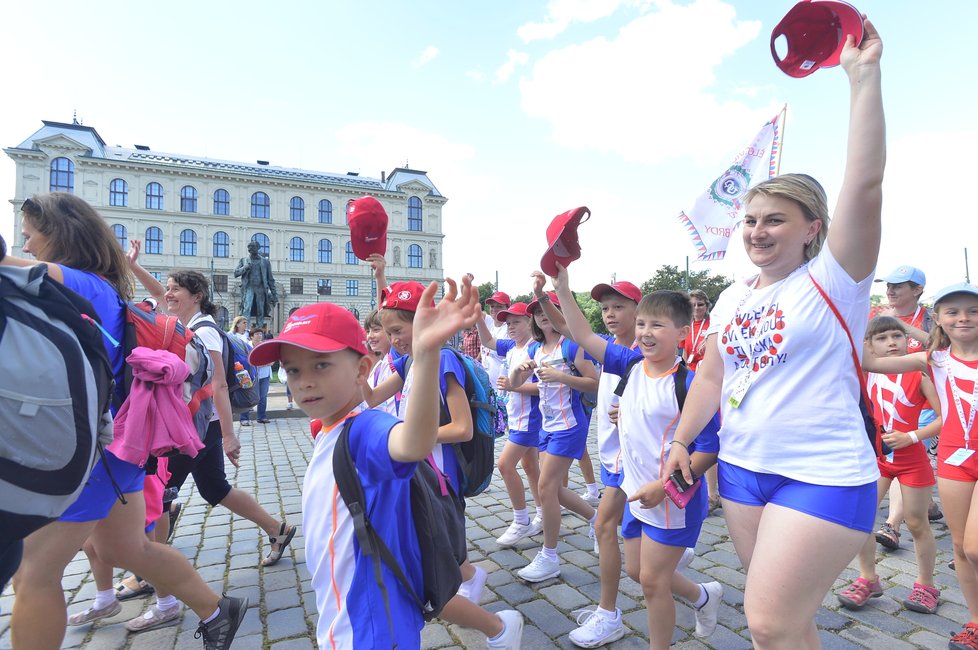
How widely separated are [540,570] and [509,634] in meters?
1.16

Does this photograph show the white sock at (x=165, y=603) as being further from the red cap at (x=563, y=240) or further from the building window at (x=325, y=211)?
the building window at (x=325, y=211)

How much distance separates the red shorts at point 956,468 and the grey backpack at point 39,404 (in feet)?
12.7

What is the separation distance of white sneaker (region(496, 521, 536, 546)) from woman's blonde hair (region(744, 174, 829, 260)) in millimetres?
3191

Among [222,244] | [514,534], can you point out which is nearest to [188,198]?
[222,244]

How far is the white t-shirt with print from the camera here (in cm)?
171

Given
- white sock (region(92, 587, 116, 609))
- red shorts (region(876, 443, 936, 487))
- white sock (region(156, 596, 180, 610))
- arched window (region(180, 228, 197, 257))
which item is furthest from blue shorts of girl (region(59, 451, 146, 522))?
arched window (region(180, 228, 197, 257))

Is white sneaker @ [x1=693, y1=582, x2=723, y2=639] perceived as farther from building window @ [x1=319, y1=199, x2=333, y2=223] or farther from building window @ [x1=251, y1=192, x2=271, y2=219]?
building window @ [x1=319, y1=199, x2=333, y2=223]

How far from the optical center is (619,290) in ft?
10.9

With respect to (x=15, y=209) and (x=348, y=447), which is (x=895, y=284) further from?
(x=15, y=209)

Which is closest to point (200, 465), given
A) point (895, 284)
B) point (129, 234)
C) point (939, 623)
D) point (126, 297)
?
point (126, 297)

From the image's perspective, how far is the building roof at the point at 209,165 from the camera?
4859 centimetres

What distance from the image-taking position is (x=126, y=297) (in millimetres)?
2664

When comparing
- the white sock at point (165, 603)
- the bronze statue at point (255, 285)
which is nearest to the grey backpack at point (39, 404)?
the white sock at point (165, 603)

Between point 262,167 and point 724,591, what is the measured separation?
210 feet
